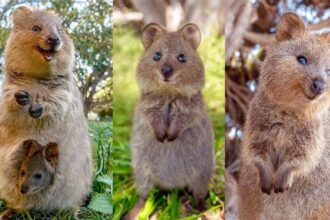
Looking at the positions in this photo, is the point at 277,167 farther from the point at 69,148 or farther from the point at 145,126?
the point at 69,148

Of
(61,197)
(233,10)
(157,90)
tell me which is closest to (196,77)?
(157,90)

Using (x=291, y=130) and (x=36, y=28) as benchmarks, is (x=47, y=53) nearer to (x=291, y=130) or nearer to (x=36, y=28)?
(x=36, y=28)

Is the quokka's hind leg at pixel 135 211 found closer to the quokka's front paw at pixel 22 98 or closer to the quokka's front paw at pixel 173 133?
the quokka's front paw at pixel 173 133

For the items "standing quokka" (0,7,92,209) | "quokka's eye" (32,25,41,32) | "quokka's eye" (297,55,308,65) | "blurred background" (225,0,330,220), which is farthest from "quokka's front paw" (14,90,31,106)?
"quokka's eye" (297,55,308,65)

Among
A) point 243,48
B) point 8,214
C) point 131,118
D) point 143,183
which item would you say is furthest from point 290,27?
point 8,214

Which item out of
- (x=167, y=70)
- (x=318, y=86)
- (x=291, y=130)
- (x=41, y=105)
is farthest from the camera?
(x=167, y=70)

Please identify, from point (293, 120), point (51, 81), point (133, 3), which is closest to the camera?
point (293, 120)

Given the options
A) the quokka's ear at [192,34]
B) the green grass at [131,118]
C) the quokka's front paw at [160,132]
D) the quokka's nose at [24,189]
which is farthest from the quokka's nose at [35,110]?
the quokka's ear at [192,34]
